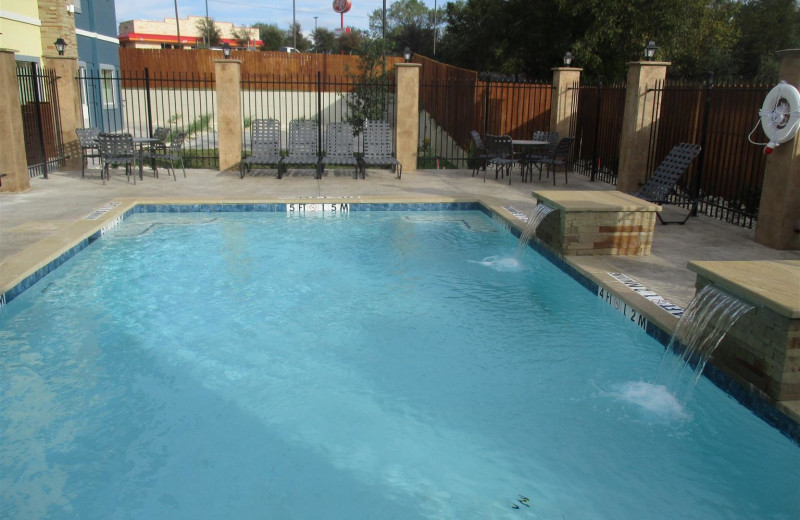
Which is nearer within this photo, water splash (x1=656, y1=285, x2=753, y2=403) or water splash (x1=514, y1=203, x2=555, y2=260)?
water splash (x1=656, y1=285, x2=753, y2=403)

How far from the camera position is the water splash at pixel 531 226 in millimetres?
7562

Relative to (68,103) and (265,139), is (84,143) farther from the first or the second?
(265,139)

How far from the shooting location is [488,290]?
6.64 metres

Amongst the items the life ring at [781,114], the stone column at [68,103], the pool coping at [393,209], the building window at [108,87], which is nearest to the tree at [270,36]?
the building window at [108,87]

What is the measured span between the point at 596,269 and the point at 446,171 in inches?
314

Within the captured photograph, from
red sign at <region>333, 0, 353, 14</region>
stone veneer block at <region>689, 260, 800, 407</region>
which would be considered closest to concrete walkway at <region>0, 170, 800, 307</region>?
stone veneer block at <region>689, 260, 800, 407</region>

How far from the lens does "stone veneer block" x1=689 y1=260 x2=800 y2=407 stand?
12.1ft

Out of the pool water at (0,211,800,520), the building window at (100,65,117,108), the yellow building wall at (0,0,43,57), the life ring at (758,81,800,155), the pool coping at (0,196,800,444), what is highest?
the yellow building wall at (0,0,43,57)

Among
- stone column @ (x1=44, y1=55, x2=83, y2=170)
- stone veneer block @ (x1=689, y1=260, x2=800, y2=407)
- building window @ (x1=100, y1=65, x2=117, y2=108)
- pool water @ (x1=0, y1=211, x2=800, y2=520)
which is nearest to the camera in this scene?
pool water @ (x1=0, y1=211, x2=800, y2=520)

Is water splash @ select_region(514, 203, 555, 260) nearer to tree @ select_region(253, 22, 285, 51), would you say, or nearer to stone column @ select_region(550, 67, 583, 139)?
stone column @ select_region(550, 67, 583, 139)

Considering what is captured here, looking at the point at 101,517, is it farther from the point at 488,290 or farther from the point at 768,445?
the point at 488,290

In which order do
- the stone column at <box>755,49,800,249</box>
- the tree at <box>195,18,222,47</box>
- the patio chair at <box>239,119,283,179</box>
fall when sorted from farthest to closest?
the tree at <box>195,18,222,47</box> < the patio chair at <box>239,119,283,179</box> < the stone column at <box>755,49,800,249</box>

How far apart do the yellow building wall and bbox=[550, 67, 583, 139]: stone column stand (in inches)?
439

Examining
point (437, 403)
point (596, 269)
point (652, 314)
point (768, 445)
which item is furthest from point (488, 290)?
point (768, 445)
